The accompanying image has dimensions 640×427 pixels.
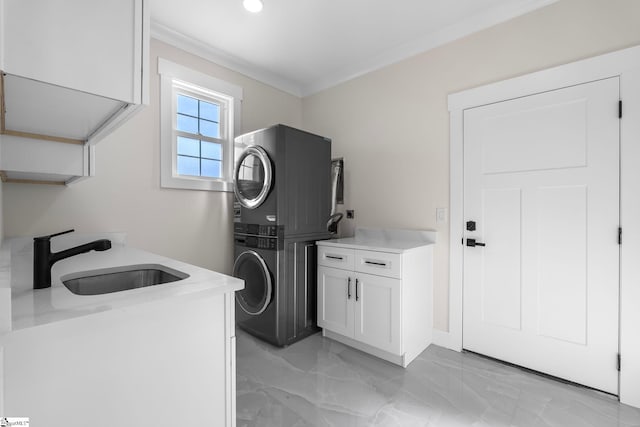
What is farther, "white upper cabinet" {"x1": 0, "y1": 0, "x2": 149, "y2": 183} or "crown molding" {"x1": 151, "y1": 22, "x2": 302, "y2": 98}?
"crown molding" {"x1": 151, "y1": 22, "x2": 302, "y2": 98}

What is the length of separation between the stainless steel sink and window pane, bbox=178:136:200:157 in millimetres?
1516

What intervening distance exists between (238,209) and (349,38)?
1795 millimetres

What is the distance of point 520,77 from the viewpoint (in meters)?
2.06

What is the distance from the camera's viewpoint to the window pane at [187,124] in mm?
2627

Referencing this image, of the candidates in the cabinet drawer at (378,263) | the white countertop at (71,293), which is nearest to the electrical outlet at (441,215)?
the cabinet drawer at (378,263)

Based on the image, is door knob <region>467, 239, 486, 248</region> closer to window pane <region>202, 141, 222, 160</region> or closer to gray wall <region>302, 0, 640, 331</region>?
gray wall <region>302, 0, 640, 331</region>

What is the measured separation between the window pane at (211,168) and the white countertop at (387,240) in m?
1.22

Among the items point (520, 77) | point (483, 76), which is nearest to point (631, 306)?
point (520, 77)

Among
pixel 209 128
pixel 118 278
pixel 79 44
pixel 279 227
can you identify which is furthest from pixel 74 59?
pixel 209 128

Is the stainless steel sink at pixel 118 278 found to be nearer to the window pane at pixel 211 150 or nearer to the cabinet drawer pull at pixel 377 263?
the cabinet drawer pull at pixel 377 263

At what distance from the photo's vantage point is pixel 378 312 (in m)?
2.17

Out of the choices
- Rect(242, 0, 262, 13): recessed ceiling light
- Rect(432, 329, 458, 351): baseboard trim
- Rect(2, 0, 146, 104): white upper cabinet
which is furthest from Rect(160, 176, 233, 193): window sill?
Rect(432, 329, 458, 351): baseboard trim

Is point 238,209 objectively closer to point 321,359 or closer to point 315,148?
point 315,148

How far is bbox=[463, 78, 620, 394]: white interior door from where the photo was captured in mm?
1776
